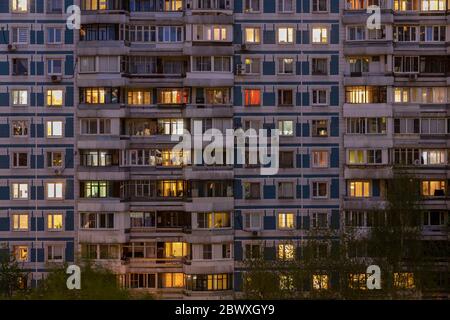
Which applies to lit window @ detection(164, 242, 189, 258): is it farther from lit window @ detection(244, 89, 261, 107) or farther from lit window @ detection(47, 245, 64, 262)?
lit window @ detection(244, 89, 261, 107)

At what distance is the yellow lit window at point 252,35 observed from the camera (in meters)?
50.8

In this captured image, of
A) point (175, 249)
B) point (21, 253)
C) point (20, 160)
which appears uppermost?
point (20, 160)

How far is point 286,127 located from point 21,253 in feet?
66.7

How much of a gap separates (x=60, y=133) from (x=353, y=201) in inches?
816

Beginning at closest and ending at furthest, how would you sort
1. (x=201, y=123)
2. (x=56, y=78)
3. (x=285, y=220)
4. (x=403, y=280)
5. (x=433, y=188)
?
(x=403, y=280)
(x=56, y=78)
(x=201, y=123)
(x=285, y=220)
(x=433, y=188)

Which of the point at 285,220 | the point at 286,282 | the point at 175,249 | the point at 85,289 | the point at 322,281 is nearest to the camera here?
the point at 85,289

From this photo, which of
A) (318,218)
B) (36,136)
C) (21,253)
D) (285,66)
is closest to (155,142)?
(36,136)

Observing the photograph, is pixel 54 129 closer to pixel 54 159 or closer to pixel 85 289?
pixel 54 159

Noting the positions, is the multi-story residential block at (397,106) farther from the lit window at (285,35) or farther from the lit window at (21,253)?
the lit window at (21,253)

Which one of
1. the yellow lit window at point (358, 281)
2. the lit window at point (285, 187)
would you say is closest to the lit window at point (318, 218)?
the lit window at point (285, 187)

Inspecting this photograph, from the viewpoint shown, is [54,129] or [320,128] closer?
[54,129]

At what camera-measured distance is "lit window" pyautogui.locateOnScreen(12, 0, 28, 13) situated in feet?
166

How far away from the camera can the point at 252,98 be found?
50.9m
